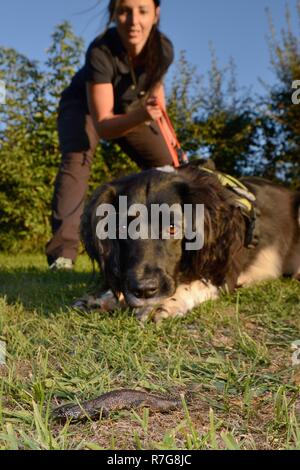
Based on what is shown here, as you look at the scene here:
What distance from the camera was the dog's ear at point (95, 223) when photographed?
11.8ft

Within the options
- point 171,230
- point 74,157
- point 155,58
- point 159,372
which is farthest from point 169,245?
point 74,157

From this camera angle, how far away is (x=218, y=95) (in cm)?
1027

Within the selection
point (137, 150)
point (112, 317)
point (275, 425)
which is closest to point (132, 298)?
Result: point (112, 317)

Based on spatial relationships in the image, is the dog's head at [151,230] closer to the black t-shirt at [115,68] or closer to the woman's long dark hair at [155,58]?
the black t-shirt at [115,68]

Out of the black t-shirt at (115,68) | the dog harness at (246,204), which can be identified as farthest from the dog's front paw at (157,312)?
the black t-shirt at (115,68)

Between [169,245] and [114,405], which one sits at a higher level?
[169,245]

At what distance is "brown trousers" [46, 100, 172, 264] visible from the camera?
18.5 ft

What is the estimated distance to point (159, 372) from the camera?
2.13 meters

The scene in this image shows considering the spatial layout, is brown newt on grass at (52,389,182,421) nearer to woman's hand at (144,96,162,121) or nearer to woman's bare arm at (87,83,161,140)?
woman's hand at (144,96,162,121)

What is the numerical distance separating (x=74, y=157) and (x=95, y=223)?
2138 mm

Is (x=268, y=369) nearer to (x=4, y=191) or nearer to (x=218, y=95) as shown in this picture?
(x=4, y=191)

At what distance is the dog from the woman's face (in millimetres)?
1625

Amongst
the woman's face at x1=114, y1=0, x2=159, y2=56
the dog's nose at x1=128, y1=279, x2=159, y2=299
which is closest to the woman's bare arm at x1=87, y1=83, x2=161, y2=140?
the woman's face at x1=114, y1=0, x2=159, y2=56

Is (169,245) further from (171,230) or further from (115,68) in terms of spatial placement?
(115,68)
